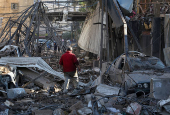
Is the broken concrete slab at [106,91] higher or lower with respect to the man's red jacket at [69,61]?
lower

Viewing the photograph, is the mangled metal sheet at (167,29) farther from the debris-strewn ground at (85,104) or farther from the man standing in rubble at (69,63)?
the debris-strewn ground at (85,104)

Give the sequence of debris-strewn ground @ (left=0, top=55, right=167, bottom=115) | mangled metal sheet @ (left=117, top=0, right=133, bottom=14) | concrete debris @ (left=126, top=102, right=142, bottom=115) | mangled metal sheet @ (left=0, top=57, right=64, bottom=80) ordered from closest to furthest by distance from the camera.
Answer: concrete debris @ (left=126, top=102, right=142, bottom=115), debris-strewn ground @ (left=0, top=55, right=167, bottom=115), mangled metal sheet @ (left=0, top=57, right=64, bottom=80), mangled metal sheet @ (left=117, top=0, right=133, bottom=14)

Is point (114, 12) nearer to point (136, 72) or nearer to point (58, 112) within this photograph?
point (136, 72)

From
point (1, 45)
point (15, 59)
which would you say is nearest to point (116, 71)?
point (15, 59)

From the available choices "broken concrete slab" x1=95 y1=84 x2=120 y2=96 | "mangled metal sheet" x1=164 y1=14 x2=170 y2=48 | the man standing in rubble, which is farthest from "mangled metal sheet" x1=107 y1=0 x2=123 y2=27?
"broken concrete slab" x1=95 y1=84 x2=120 y2=96

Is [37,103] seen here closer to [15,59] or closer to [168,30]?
[15,59]

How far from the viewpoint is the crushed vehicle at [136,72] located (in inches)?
300

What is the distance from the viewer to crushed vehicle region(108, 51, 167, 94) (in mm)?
7609

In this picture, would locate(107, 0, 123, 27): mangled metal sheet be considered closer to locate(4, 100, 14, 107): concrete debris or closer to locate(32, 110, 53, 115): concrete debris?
locate(4, 100, 14, 107): concrete debris

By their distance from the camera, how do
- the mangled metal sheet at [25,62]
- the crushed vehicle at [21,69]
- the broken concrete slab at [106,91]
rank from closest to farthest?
the broken concrete slab at [106,91]
the crushed vehicle at [21,69]
the mangled metal sheet at [25,62]

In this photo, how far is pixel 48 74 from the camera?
1087 cm

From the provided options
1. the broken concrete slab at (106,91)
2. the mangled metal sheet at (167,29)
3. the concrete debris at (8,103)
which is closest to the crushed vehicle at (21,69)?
the concrete debris at (8,103)

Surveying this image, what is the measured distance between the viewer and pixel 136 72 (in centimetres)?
857

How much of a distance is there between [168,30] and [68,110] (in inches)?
396
